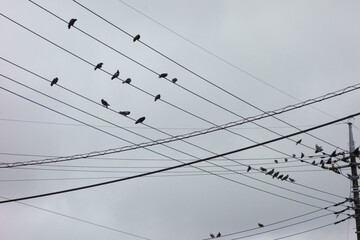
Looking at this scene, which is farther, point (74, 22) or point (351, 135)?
point (351, 135)

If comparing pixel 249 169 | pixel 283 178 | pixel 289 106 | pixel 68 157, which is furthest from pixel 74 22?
pixel 283 178

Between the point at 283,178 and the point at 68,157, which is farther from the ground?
the point at 283,178

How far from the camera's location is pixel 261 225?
29.9m

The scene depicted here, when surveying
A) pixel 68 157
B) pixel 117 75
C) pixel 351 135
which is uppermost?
pixel 351 135

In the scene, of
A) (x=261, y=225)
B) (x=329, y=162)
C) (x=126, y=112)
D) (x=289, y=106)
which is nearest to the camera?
(x=289, y=106)

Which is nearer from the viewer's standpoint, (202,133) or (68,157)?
(202,133)

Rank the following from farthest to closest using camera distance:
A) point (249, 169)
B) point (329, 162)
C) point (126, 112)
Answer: point (329, 162) → point (249, 169) → point (126, 112)

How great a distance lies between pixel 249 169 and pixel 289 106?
6.83 meters

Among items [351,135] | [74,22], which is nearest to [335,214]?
[351,135]

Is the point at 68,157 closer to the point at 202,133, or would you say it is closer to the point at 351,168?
the point at 202,133

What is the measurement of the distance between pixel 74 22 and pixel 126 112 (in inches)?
120

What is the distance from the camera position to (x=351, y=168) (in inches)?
1024

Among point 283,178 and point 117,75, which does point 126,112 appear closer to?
point 117,75

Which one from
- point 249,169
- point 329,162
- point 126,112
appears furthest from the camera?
point 329,162
